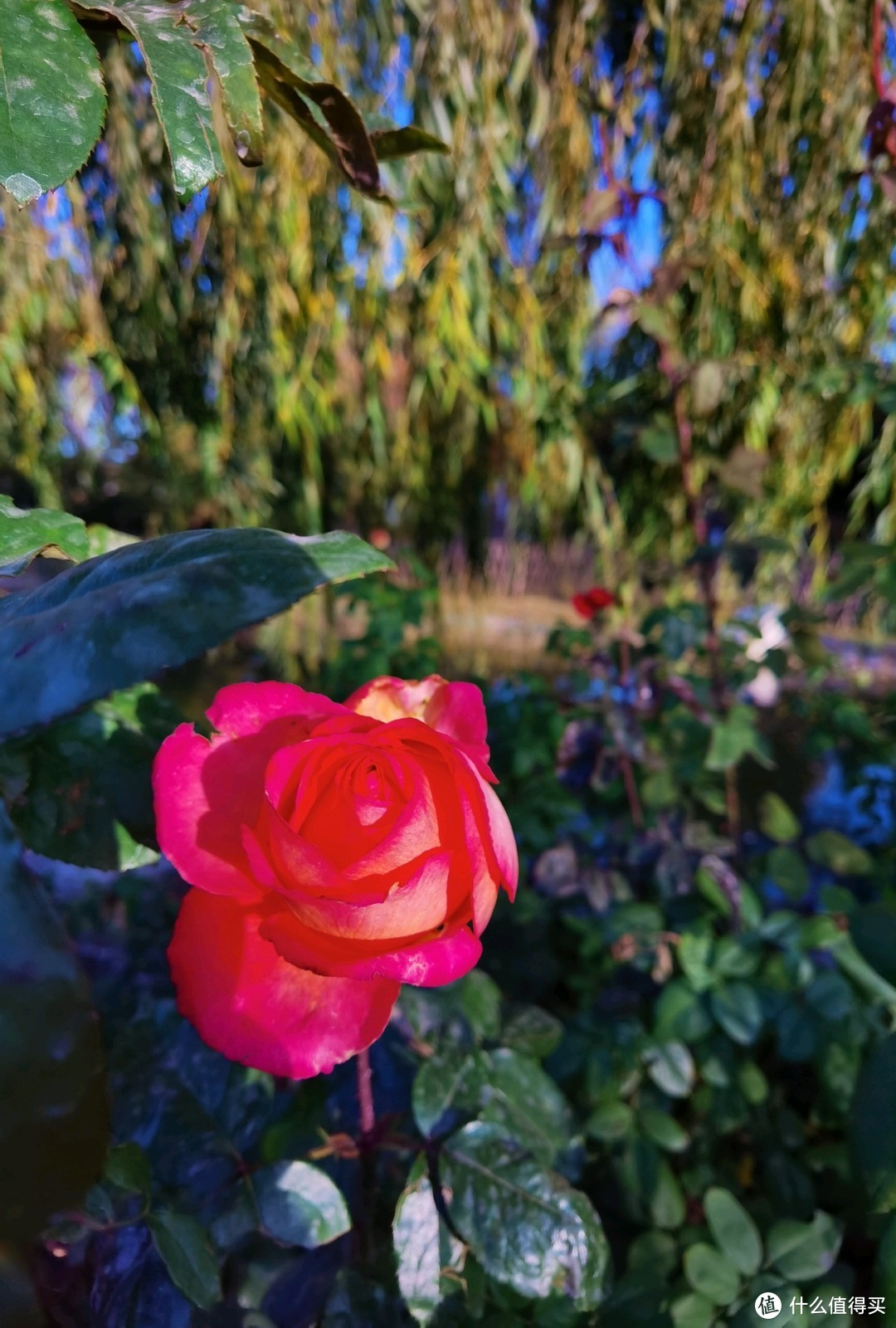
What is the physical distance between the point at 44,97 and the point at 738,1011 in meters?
0.66

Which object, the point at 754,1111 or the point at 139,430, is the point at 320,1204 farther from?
the point at 139,430

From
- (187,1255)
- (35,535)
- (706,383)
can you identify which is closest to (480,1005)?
(187,1255)

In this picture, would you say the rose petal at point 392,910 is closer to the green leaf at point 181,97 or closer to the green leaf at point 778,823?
the green leaf at point 181,97

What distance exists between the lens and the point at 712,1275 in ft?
1.34

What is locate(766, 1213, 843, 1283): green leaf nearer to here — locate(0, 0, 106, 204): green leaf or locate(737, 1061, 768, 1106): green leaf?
locate(737, 1061, 768, 1106): green leaf

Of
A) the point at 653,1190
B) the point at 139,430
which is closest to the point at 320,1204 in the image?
the point at 653,1190

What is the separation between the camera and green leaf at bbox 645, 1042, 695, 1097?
22.7 inches

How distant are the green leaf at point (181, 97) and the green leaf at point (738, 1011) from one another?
616 mm

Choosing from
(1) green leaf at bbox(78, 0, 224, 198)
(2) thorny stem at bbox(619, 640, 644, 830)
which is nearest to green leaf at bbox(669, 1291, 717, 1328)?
(2) thorny stem at bbox(619, 640, 644, 830)

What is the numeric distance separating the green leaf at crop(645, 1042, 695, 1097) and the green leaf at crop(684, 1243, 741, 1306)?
156 mm

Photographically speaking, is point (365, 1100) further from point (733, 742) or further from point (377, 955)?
point (733, 742)

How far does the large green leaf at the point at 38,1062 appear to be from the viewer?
0.60 feet

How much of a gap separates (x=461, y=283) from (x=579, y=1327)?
1.30m

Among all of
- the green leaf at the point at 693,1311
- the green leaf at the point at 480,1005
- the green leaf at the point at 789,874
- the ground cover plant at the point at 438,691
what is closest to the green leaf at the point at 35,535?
the ground cover plant at the point at 438,691
